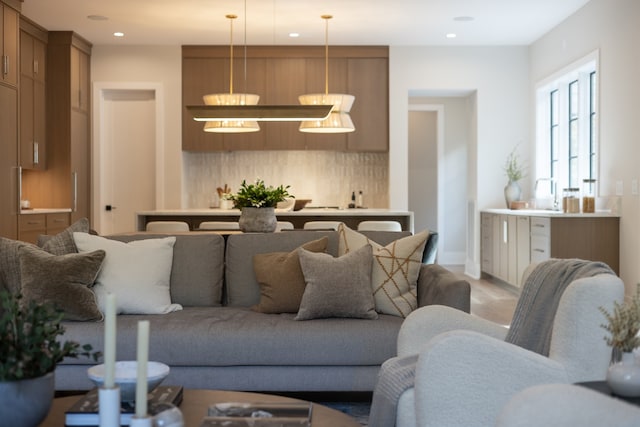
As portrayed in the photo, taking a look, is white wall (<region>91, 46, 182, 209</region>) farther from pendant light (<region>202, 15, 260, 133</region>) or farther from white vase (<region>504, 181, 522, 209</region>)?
white vase (<region>504, 181, 522, 209</region>)

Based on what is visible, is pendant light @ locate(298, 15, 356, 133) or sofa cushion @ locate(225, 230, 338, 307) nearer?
sofa cushion @ locate(225, 230, 338, 307)

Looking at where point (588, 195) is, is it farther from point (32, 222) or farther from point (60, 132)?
point (60, 132)

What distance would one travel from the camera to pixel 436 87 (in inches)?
390

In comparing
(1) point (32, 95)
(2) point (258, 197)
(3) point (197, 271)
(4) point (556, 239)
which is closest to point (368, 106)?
(4) point (556, 239)

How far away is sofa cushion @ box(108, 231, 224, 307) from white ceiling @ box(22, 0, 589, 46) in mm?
4105

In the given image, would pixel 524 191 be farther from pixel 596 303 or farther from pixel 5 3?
pixel 596 303

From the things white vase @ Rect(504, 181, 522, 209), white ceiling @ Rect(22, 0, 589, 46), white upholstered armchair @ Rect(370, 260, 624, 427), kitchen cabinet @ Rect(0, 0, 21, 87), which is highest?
white ceiling @ Rect(22, 0, 589, 46)

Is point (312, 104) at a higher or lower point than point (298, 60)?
lower

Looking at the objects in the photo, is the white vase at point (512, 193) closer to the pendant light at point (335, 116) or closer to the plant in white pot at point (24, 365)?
the pendant light at point (335, 116)

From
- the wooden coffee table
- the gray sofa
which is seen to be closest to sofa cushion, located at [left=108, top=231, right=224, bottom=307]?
the gray sofa

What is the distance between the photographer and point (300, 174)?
10148mm

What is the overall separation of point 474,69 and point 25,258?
731 cm

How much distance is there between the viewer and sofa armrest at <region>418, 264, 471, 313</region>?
3.62m

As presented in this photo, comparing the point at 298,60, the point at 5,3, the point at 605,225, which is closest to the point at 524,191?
the point at 605,225
